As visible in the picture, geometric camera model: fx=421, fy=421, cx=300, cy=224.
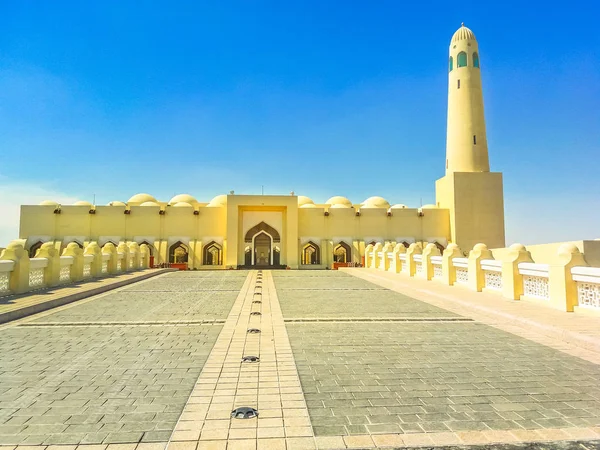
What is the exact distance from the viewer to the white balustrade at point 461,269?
12.7 meters

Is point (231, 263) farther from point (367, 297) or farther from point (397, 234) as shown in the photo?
point (367, 297)

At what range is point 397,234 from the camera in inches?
1315

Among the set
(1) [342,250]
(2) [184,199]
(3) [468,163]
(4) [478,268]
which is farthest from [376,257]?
(2) [184,199]

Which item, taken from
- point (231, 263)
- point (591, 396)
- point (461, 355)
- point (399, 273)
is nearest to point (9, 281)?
point (461, 355)

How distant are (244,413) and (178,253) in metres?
33.5

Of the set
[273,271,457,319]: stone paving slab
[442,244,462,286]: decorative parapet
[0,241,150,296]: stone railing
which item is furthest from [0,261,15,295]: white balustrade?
[442,244,462,286]: decorative parapet

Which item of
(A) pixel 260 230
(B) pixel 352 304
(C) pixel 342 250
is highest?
(A) pixel 260 230

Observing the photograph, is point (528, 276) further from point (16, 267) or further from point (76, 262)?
point (76, 262)

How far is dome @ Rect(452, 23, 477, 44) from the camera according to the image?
101 feet

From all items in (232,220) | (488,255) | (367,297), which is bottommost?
(367,297)

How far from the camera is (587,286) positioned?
764 centimetres

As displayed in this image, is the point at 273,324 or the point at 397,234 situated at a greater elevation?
the point at 397,234

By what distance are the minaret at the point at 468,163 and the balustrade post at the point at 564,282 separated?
24028 millimetres

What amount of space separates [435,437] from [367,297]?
8318 millimetres
